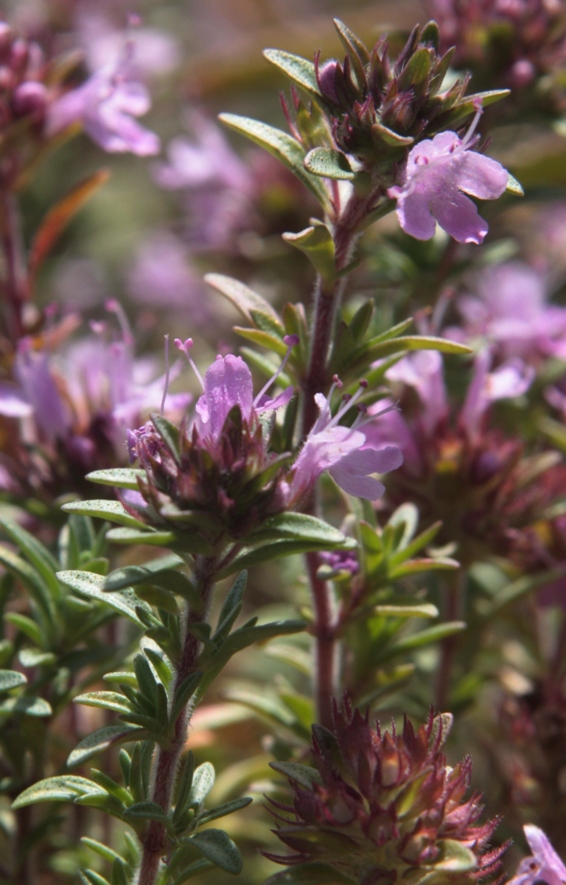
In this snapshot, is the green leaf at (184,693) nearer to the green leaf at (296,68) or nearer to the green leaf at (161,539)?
the green leaf at (161,539)

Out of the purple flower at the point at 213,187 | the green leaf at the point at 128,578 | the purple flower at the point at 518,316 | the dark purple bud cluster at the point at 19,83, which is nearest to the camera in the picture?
the green leaf at the point at 128,578

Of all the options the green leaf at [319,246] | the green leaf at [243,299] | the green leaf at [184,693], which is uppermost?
the green leaf at [319,246]

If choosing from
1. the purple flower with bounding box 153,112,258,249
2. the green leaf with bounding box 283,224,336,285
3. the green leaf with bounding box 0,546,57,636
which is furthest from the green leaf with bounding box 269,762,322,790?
the purple flower with bounding box 153,112,258,249

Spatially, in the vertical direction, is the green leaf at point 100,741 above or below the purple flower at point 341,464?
below

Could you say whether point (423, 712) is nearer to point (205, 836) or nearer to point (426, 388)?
point (426, 388)

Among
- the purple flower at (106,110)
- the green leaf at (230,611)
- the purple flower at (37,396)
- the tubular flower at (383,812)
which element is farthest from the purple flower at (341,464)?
the purple flower at (106,110)

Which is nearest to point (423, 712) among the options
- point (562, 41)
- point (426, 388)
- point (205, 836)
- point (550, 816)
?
point (550, 816)

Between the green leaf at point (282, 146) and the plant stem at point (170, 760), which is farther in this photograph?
the green leaf at point (282, 146)

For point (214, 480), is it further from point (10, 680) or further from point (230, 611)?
point (10, 680)

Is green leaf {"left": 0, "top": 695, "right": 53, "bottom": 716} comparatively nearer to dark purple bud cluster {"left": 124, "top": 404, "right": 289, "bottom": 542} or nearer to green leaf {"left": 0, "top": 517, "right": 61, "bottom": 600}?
green leaf {"left": 0, "top": 517, "right": 61, "bottom": 600}
